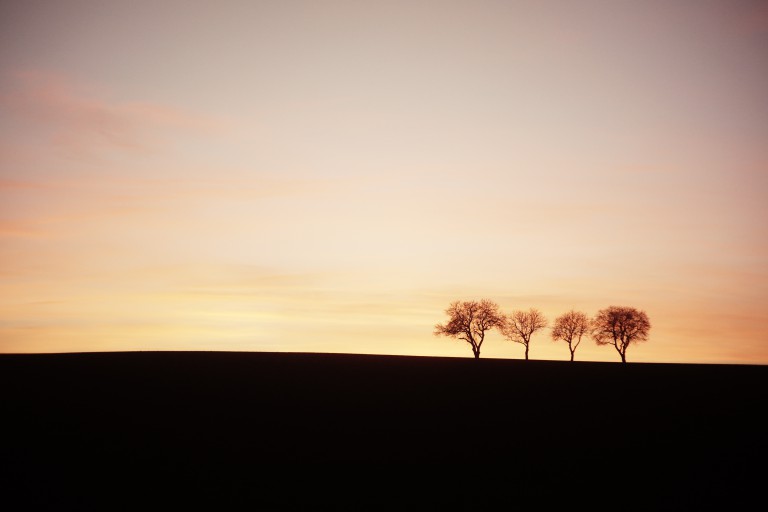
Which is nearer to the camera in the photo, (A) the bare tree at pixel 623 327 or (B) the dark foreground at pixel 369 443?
(B) the dark foreground at pixel 369 443

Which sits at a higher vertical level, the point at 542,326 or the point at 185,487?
the point at 542,326

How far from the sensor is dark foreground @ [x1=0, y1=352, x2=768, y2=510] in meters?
16.2

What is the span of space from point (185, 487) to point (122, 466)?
337 centimetres

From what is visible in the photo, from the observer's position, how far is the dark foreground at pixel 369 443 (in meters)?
16.2

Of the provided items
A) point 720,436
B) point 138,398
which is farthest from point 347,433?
point 720,436

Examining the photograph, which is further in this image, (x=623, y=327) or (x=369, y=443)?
(x=623, y=327)

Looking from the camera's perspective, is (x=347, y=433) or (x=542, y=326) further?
(x=542, y=326)

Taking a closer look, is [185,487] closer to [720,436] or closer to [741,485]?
[741,485]

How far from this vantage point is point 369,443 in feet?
70.2

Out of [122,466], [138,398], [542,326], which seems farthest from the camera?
[542,326]

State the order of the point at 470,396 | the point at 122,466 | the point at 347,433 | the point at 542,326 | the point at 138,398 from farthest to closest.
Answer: the point at 542,326 → the point at 470,396 → the point at 138,398 → the point at 347,433 → the point at 122,466

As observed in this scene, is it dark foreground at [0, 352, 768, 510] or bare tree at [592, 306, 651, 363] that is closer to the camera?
dark foreground at [0, 352, 768, 510]

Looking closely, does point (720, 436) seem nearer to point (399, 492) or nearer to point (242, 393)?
point (399, 492)

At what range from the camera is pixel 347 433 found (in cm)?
2278
